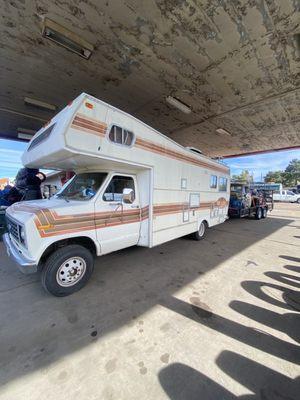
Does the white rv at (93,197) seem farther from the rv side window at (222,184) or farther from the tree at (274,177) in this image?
the tree at (274,177)

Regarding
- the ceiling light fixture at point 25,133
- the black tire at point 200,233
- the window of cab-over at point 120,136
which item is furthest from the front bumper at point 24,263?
the ceiling light fixture at point 25,133

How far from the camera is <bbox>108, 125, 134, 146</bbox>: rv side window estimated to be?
3.72m

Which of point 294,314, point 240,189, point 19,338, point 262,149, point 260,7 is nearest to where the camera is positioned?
point 19,338

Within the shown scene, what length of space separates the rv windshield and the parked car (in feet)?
116

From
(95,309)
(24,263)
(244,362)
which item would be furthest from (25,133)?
(244,362)

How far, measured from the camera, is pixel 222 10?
342 centimetres

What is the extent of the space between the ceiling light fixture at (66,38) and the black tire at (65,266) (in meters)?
4.22

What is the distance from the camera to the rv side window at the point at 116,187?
3984 mm

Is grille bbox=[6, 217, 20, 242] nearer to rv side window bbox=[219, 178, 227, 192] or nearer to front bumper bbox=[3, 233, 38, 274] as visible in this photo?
front bumper bbox=[3, 233, 38, 274]

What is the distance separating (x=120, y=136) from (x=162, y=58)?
2.41 m

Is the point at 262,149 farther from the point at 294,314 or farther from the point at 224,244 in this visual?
the point at 294,314

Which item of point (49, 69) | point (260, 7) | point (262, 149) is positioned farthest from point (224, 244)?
point (262, 149)

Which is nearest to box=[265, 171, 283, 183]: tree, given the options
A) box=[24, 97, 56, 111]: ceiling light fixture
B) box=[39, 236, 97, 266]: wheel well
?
box=[24, 97, 56, 111]: ceiling light fixture

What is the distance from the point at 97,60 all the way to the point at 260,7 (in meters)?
3.48
